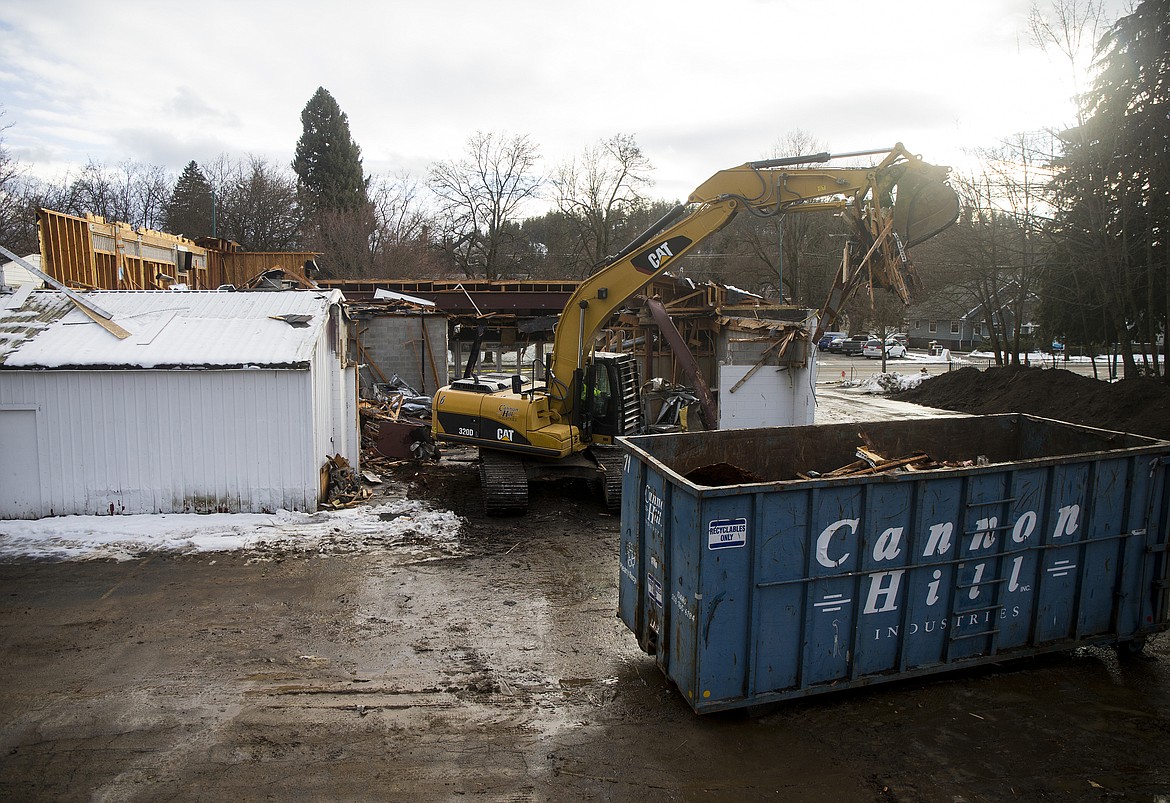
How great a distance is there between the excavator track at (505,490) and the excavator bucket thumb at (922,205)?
21.1 feet

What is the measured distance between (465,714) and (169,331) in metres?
9.24

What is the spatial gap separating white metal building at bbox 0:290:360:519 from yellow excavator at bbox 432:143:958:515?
2.48 metres

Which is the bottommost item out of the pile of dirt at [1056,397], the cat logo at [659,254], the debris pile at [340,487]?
the debris pile at [340,487]

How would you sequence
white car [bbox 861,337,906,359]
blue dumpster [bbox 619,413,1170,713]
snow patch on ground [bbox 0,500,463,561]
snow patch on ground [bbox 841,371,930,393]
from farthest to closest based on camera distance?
white car [bbox 861,337,906,359]
snow patch on ground [bbox 841,371,930,393]
snow patch on ground [bbox 0,500,463,561]
blue dumpster [bbox 619,413,1170,713]

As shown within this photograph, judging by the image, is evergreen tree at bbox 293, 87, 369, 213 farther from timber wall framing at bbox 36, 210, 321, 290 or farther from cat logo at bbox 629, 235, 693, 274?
cat logo at bbox 629, 235, 693, 274

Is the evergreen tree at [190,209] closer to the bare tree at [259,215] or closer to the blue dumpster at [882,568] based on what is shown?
the bare tree at [259,215]

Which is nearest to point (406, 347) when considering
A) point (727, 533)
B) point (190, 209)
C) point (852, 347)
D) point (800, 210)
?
point (800, 210)

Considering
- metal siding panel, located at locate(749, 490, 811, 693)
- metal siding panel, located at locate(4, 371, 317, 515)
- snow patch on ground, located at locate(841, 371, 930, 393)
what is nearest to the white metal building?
metal siding panel, located at locate(4, 371, 317, 515)

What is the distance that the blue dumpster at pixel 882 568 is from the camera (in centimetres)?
568

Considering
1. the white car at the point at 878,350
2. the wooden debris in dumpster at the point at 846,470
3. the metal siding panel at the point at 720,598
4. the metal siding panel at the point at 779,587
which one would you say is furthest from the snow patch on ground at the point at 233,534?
the white car at the point at 878,350

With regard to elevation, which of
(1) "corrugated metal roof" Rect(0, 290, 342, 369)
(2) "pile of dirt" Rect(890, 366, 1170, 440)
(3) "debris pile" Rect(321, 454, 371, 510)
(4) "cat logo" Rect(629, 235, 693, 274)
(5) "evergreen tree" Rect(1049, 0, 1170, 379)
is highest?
(5) "evergreen tree" Rect(1049, 0, 1170, 379)

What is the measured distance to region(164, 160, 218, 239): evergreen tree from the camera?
144ft

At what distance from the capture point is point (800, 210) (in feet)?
37.1

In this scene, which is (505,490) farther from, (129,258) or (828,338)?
(828,338)
